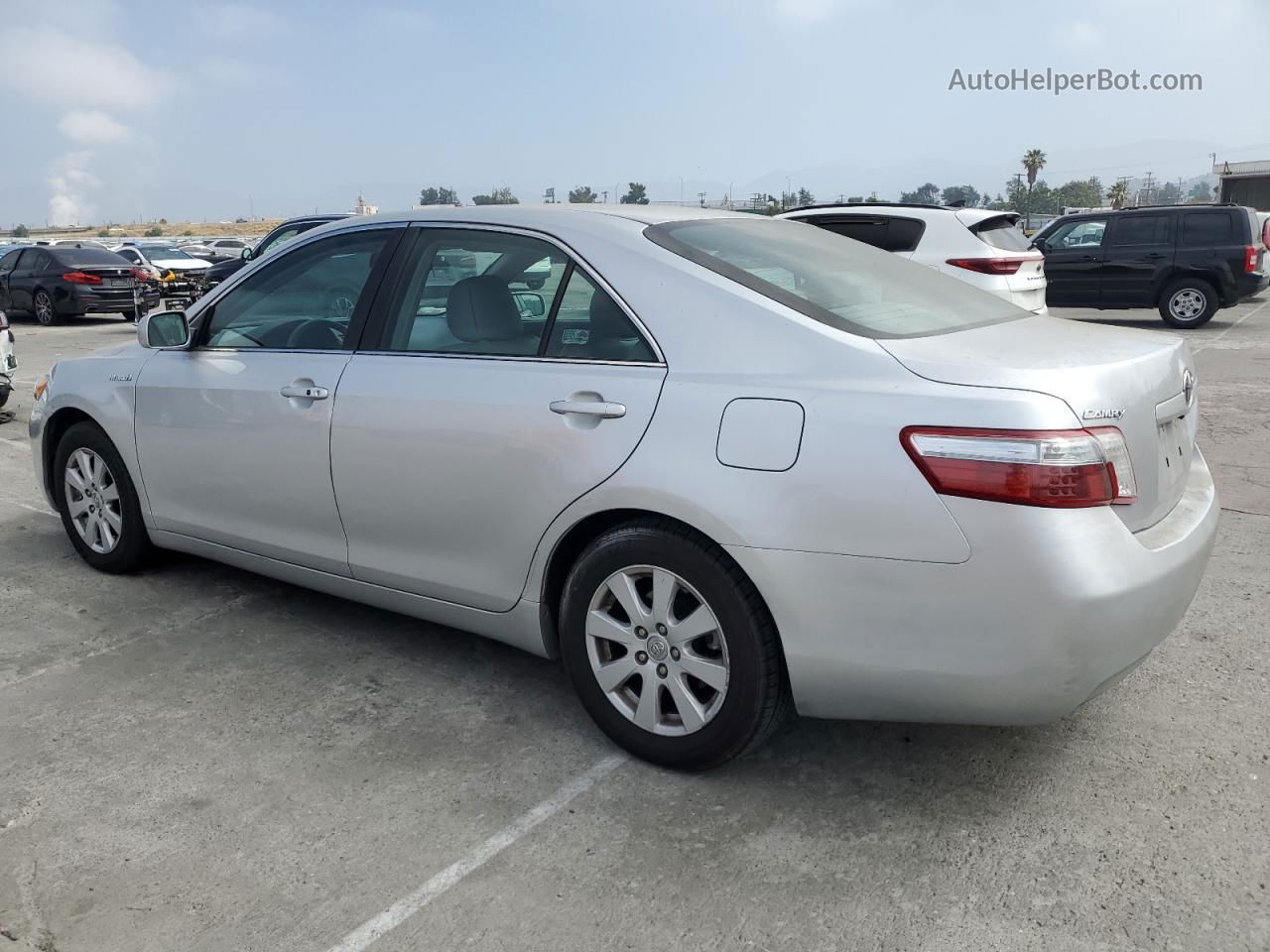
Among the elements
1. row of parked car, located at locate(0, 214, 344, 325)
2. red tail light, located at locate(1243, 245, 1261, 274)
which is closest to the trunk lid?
red tail light, located at locate(1243, 245, 1261, 274)

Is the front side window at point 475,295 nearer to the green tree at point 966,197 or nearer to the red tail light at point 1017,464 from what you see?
the red tail light at point 1017,464

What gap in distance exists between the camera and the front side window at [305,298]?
12.8 ft

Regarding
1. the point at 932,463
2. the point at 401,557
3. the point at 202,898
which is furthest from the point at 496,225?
the point at 202,898

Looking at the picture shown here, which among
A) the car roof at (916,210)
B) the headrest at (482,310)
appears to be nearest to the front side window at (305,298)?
the headrest at (482,310)

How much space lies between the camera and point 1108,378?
2.72 m

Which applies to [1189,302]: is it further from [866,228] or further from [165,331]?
[165,331]

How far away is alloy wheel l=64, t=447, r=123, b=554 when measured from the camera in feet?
15.7

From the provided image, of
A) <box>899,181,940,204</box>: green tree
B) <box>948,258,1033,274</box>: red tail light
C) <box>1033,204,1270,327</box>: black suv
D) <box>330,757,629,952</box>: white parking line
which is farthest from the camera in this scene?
<box>1033,204,1270,327</box>: black suv

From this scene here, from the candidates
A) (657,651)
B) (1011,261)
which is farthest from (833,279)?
(1011,261)

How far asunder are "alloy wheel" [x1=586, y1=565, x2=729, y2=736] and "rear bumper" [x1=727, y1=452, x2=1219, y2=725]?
24cm

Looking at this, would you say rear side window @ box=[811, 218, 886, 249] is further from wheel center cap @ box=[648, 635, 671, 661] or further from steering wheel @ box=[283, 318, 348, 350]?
wheel center cap @ box=[648, 635, 671, 661]

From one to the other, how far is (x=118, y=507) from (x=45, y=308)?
1752cm

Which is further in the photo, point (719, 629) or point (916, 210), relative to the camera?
point (916, 210)

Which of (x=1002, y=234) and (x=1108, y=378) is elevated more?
(x=1002, y=234)
